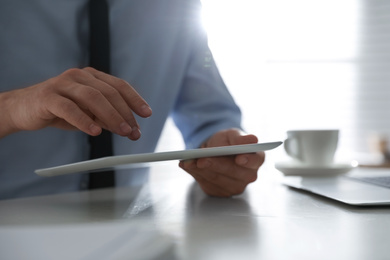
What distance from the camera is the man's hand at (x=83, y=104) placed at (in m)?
0.47

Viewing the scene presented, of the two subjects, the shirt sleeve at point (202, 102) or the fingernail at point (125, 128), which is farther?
the shirt sleeve at point (202, 102)

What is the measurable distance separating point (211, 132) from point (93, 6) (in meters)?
0.37

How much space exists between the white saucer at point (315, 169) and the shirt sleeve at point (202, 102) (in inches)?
6.5

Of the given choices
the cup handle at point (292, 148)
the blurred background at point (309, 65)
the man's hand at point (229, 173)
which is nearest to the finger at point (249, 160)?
the man's hand at point (229, 173)

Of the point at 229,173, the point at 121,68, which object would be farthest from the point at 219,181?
the point at 121,68

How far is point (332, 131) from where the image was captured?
2.68 feet

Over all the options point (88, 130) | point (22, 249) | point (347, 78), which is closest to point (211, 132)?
point (88, 130)

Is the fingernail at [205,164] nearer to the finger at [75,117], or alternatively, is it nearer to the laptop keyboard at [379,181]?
the finger at [75,117]

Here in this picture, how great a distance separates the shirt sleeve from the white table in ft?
0.93

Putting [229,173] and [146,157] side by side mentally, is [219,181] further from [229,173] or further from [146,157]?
[146,157]

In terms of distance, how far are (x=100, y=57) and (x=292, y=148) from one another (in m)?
0.44

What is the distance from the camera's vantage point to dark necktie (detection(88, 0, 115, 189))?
78 cm

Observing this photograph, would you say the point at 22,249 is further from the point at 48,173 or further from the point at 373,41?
the point at 373,41

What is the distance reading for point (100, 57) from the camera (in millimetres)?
802
